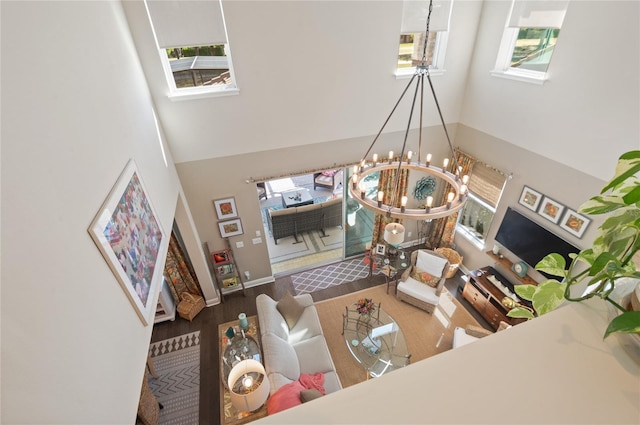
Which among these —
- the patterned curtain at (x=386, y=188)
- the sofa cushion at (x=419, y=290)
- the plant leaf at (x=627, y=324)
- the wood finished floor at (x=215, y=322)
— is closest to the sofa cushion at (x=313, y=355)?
the wood finished floor at (x=215, y=322)

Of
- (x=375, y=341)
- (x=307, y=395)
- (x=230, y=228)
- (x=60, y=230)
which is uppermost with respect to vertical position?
(x=60, y=230)

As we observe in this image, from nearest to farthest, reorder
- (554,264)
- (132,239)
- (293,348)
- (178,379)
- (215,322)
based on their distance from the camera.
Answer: (554,264) → (132,239) → (293,348) → (178,379) → (215,322)

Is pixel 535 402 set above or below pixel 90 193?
above

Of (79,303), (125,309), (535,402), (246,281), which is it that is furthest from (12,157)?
(246,281)

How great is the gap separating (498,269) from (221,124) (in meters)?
5.10

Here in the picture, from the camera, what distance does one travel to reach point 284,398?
11.2 feet

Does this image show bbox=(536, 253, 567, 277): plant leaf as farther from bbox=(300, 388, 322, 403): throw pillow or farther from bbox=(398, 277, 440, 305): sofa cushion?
bbox=(398, 277, 440, 305): sofa cushion

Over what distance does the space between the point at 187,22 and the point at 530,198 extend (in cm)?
520

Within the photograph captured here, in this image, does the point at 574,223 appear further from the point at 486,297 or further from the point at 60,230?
the point at 60,230

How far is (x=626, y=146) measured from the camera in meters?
3.37

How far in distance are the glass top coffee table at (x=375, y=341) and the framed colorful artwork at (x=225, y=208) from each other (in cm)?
251

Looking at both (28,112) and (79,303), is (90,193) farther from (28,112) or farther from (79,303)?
(79,303)

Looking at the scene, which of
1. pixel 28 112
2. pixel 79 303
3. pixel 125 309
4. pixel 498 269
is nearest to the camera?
pixel 28 112

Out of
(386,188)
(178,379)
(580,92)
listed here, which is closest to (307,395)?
(178,379)
